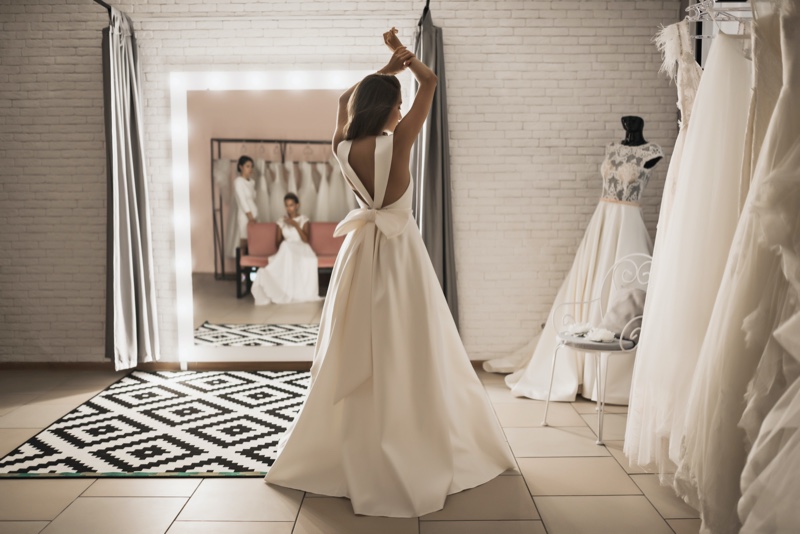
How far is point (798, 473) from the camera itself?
1707mm

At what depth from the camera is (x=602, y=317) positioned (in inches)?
165

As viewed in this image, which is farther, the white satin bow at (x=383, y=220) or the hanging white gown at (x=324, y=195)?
the hanging white gown at (x=324, y=195)

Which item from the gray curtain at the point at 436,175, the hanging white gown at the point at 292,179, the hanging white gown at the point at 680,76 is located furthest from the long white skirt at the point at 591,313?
the hanging white gown at the point at 292,179

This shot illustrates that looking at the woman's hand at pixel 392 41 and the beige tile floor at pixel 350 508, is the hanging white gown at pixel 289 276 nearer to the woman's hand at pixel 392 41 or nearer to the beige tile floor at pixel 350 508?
the beige tile floor at pixel 350 508

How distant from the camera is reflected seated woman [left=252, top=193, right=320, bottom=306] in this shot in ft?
15.9

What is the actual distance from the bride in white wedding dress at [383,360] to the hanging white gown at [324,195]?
1.89m

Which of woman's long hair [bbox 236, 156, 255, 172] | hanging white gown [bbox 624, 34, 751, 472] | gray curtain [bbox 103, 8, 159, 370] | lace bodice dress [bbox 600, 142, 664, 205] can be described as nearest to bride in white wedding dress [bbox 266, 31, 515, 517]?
hanging white gown [bbox 624, 34, 751, 472]

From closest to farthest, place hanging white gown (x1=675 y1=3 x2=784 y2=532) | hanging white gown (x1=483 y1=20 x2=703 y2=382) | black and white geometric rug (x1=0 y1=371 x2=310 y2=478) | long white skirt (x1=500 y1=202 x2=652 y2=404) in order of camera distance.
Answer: hanging white gown (x1=675 y1=3 x2=784 y2=532) → hanging white gown (x1=483 y1=20 x2=703 y2=382) → black and white geometric rug (x1=0 y1=371 x2=310 y2=478) → long white skirt (x1=500 y1=202 x2=652 y2=404)

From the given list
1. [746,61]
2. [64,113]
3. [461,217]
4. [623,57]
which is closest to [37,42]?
[64,113]

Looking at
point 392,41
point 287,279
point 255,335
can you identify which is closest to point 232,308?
point 255,335

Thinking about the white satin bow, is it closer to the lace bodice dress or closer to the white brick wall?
the lace bodice dress

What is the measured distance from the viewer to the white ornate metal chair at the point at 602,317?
3.42 metres

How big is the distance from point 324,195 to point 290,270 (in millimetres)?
591

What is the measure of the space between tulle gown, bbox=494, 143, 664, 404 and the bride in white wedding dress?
1.46 m
